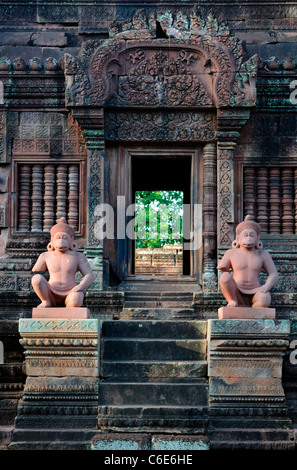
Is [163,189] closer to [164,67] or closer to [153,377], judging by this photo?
[164,67]

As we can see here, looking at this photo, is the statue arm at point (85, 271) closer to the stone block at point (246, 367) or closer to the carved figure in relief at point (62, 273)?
the carved figure in relief at point (62, 273)

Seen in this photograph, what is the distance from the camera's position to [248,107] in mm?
9016

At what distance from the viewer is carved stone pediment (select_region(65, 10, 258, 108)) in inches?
356

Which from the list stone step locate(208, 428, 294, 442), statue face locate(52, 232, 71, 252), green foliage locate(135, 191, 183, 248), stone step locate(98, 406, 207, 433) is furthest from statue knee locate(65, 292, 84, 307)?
green foliage locate(135, 191, 183, 248)

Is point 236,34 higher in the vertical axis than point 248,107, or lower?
higher

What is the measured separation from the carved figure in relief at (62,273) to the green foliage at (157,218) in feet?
44.8

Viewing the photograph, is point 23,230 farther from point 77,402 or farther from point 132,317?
point 77,402

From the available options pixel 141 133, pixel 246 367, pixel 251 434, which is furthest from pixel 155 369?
pixel 141 133

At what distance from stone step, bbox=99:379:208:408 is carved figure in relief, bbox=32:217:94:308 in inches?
35.8

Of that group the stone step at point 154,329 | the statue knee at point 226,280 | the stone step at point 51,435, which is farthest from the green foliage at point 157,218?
the stone step at point 51,435

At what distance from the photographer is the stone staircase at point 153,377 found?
22.4 feet

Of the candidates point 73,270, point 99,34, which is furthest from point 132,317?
point 99,34
